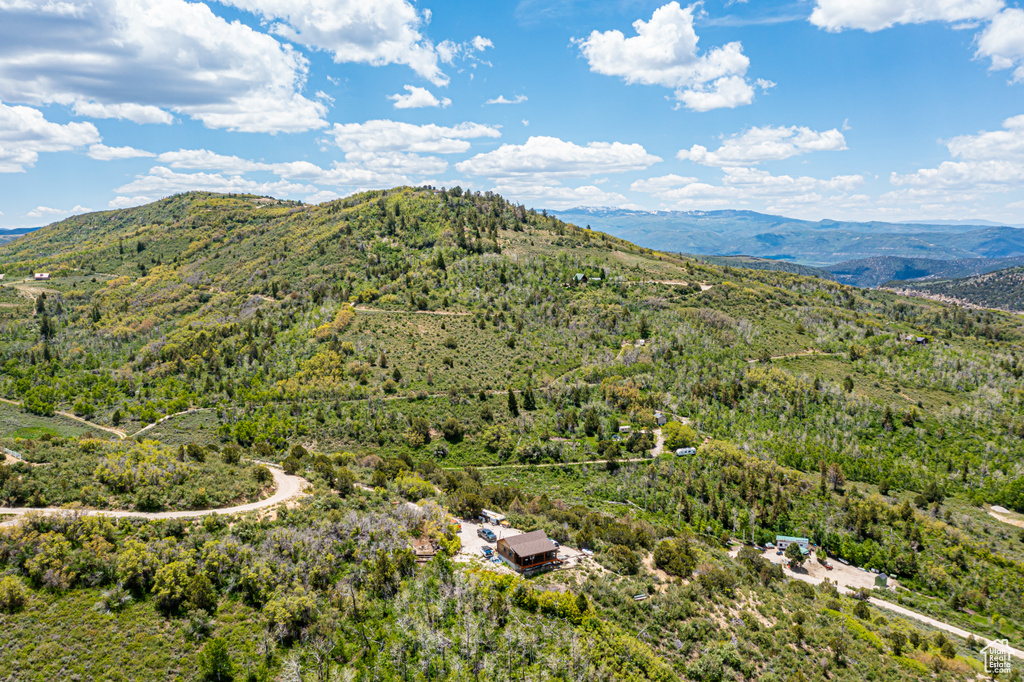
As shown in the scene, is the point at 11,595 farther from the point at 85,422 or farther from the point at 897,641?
the point at 85,422

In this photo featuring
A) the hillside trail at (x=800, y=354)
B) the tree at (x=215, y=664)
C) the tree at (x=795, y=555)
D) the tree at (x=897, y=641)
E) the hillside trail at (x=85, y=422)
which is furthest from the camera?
the hillside trail at (x=800, y=354)

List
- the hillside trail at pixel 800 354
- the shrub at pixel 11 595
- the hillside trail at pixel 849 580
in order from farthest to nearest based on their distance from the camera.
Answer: the hillside trail at pixel 800 354 → the hillside trail at pixel 849 580 → the shrub at pixel 11 595

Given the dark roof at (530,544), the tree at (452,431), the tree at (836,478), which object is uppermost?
the dark roof at (530,544)

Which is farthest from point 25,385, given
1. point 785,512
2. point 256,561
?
point 785,512

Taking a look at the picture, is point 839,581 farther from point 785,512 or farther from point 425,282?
point 425,282

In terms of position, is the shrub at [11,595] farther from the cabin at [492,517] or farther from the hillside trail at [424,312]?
A: the hillside trail at [424,312]

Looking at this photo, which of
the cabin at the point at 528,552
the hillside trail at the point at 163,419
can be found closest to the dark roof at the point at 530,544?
the cabin at the point at 528,552

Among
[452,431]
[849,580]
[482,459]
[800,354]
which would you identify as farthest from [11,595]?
[800,354]
